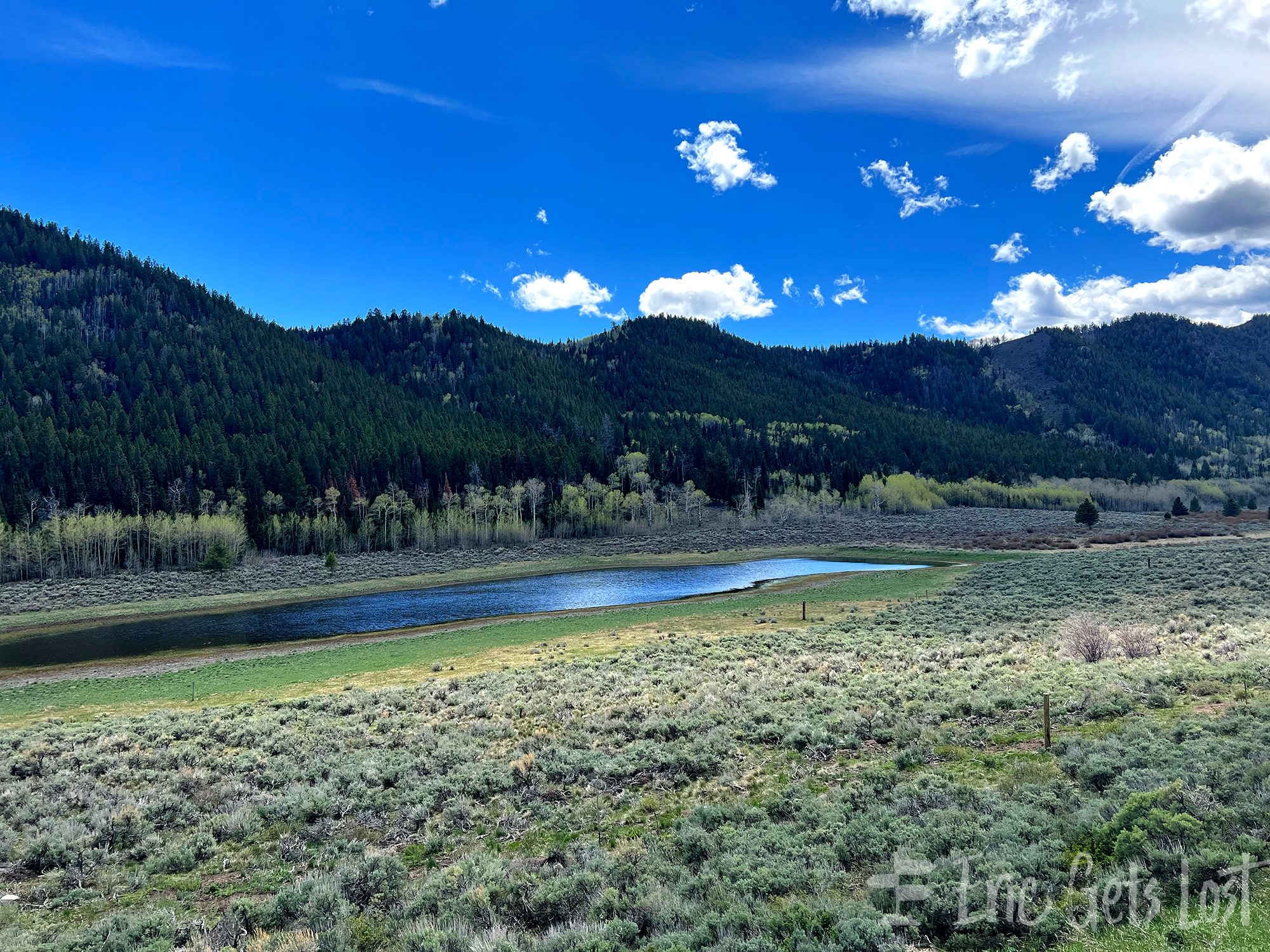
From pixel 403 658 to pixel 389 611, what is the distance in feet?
81.9

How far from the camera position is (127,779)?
15648 mm

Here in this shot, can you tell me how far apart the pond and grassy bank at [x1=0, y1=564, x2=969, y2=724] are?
8290mm

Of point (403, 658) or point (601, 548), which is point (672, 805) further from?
point (601, 548)

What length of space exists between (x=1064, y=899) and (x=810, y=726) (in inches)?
326

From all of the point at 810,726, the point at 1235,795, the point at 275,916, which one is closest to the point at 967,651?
the point at 810,726

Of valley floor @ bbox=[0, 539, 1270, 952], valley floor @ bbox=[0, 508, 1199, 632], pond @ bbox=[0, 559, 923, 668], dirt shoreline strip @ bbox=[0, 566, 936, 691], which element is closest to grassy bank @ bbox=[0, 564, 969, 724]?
dirt shoreline strip @ bbox=[0, 566, 936, 691]

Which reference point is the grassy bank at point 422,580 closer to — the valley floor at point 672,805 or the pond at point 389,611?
the pond at point 389,611

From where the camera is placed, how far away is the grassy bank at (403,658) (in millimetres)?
27578

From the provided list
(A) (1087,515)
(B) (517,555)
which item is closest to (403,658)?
(B) (517,555)

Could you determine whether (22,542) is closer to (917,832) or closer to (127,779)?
(127,779)

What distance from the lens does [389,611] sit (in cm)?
5678

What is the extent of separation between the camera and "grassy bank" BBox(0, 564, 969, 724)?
27578 mm

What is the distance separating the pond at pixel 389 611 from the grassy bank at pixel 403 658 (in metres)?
8.29

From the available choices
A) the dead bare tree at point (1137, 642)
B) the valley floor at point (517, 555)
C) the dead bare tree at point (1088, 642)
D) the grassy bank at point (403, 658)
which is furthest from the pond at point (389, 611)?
the dead bare tree at point (1137, 642)
